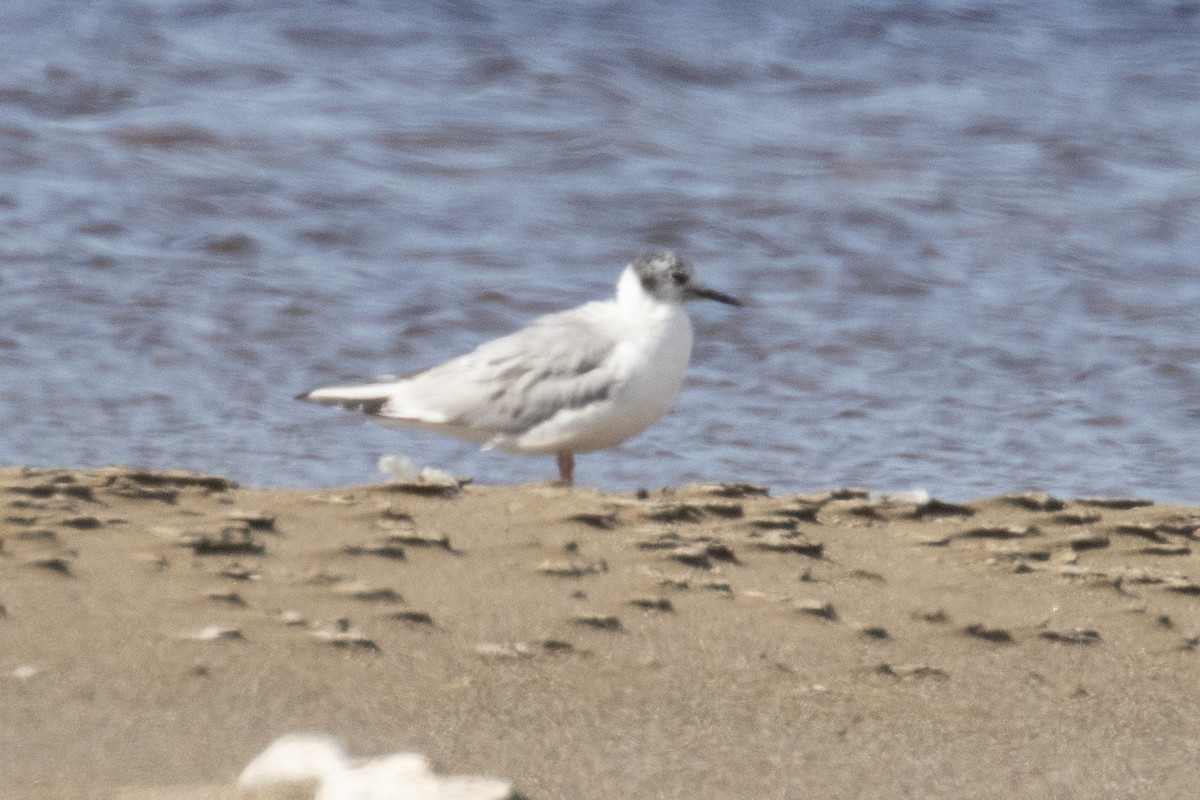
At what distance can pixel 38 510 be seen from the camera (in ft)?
13.5

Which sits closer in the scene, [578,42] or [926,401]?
[926,401]

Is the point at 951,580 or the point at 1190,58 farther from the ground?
the point at 1190,58

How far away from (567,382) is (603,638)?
172cm

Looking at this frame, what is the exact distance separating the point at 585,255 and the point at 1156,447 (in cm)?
230

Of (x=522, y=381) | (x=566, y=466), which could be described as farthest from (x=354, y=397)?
(x=566, y=466)

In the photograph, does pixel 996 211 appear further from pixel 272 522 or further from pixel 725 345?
pixel 272 522

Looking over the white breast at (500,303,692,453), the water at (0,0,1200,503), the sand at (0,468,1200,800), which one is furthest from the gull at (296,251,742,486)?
the sand at (0,468,1200,800)

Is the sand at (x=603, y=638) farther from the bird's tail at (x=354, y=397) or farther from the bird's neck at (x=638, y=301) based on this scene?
the bird's tail at (x=354, y=397)

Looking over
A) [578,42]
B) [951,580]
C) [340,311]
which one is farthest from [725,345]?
[578,42]

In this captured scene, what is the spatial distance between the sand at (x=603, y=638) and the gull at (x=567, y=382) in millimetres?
676

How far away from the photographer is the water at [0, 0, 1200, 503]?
589cm

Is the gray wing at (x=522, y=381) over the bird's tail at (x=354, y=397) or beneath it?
over

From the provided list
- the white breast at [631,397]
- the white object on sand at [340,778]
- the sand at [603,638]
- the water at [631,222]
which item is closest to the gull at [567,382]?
the white breast at [631,397]

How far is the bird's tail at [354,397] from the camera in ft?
18.4
